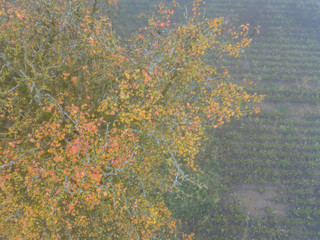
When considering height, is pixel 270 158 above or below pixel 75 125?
below

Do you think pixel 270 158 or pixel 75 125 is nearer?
pixel 75 125

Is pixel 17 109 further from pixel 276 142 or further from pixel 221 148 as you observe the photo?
pixel 276 142

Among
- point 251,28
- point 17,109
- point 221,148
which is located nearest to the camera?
point 17,109

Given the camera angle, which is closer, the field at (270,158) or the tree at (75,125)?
the tree at (75,125)

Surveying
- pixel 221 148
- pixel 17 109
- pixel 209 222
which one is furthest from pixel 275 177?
pixel 17 109

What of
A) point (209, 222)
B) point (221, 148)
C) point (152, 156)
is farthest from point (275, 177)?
point (152, 156)

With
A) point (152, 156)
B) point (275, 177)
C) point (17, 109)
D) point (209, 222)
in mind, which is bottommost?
point (209, 222)

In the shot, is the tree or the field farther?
the field

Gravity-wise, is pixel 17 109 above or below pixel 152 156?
above

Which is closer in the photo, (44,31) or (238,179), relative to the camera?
(44,31)

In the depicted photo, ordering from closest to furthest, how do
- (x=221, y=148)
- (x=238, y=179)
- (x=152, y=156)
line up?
1. (x=152, y=156)
2. (x=238, y=179)
3. (x=221, y=148)
